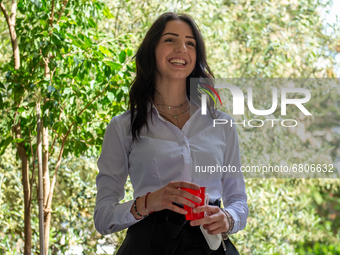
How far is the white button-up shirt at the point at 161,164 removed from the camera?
1093 mm

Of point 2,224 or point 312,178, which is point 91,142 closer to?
point 2,224

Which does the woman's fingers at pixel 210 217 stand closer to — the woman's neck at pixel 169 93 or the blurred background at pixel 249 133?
the woman's neck at pixel 169 93

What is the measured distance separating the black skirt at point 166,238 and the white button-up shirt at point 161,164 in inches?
1.8

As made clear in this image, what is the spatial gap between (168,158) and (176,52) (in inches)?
13.2

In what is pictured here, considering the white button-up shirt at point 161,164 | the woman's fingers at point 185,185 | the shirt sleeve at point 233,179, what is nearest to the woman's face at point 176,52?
the white button-up shirt at point 161,164

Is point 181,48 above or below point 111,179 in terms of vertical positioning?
above

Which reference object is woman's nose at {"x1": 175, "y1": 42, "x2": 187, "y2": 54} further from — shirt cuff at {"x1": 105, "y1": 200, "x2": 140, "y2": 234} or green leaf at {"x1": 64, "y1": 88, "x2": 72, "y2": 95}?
green leaf at {"x1": 64, "y1": 88, "x2": 72, "y2": 95}

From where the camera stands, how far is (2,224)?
2.79m

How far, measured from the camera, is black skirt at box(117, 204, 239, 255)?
1.02 m

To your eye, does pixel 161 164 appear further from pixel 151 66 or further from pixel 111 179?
pixel 151 66

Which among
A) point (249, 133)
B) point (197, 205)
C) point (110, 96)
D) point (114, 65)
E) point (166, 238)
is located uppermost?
point (114, 65)

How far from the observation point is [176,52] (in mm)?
1202

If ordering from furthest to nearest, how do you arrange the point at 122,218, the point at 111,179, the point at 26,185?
the point at 26,185 < the point at 111,179 < the point at 122,218

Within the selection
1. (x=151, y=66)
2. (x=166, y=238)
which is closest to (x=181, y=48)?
(x=151, y=66)
